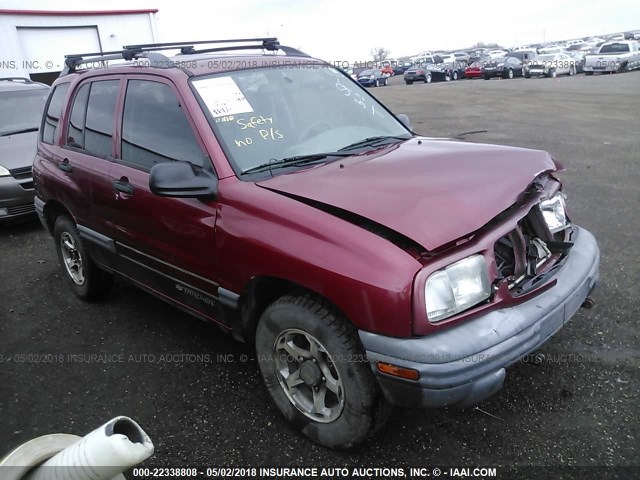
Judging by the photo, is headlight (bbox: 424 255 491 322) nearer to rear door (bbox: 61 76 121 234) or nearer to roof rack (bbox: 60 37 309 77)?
roof rack (bbox: 60 37 309 77)

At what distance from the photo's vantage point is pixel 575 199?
243 inches

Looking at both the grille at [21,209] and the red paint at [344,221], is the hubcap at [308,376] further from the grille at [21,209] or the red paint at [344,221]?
the grille at [21,209]

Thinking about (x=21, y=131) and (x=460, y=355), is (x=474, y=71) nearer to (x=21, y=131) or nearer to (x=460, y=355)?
(x=21, y=131)

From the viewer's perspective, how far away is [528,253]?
107 inches

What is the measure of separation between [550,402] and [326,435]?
125cm

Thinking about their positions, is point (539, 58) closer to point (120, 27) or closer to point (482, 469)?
point (120, 27)

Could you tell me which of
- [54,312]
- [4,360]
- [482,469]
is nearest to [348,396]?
[482,469]

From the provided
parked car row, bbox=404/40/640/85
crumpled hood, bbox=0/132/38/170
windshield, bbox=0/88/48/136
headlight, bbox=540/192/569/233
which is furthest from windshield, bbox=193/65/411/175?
parked car row, bbox=404/40/640/85

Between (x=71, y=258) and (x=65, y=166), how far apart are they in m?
0.91

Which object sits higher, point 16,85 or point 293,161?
point 16,85

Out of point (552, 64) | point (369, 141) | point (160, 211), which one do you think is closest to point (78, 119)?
point (160, 211)

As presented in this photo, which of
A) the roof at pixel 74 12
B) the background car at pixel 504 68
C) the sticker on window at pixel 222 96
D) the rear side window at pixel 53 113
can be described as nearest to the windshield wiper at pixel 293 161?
the sticker on window at pixel 222 96

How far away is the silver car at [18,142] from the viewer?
20.9ft

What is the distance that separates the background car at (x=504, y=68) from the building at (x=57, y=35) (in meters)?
19.8
